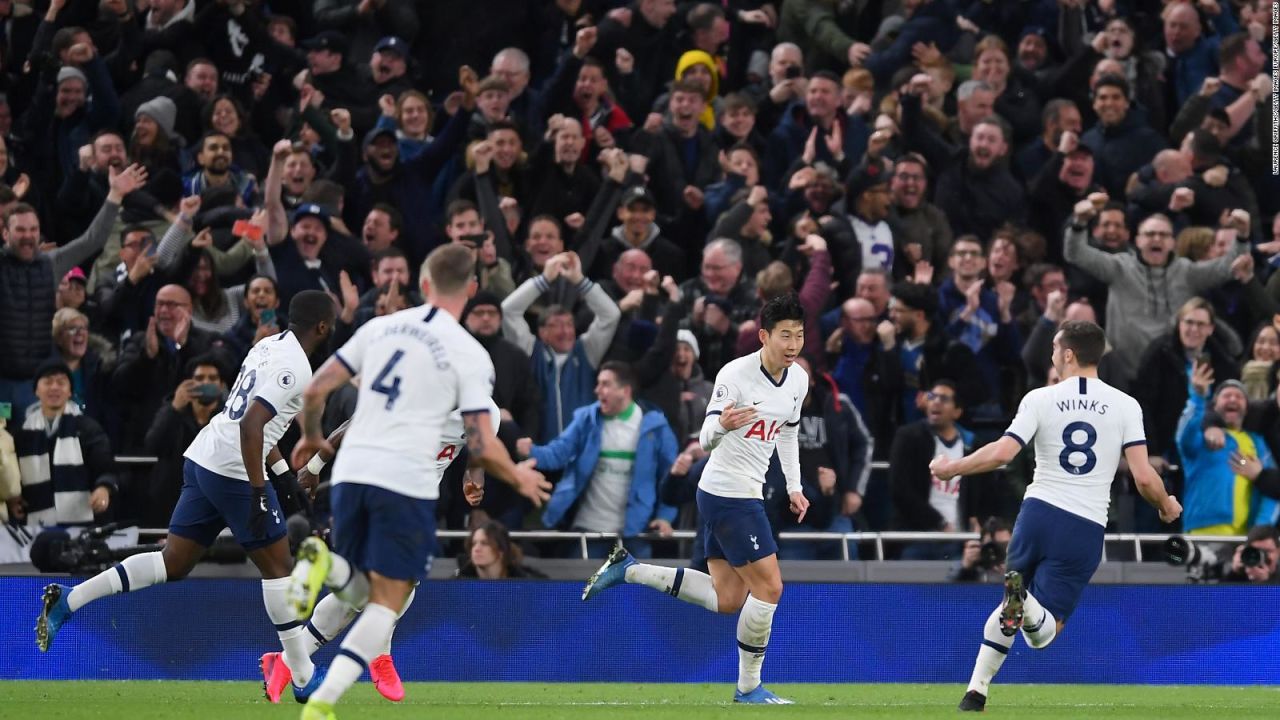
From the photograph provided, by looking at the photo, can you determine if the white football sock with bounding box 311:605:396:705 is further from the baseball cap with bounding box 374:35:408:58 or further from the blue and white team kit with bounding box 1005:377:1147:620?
the baseball cap with bounding box 374:35:408:58

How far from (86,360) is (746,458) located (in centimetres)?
622

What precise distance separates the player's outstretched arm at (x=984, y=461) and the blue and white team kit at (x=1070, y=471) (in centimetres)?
20

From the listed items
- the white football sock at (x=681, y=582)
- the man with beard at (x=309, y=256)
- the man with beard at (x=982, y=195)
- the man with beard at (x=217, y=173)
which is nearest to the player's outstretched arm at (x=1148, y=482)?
the white football sock at (x=681, y=582)

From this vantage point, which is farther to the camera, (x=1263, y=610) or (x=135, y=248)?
(x=135, y=248)

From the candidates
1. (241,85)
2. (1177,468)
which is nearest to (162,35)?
(241,85)

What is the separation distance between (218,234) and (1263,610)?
8.80m

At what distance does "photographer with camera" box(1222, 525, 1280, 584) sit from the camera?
13.6 metres

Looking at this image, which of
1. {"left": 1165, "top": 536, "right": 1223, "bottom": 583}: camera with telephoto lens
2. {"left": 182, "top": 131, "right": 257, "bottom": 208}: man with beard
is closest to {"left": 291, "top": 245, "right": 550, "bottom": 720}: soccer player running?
{"left": 1165, "top": 536, "right": 1223, "bottom": 583}: camera with telephoto lens

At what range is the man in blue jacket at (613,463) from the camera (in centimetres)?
1402

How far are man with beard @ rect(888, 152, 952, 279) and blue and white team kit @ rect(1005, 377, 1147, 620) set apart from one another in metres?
5.92

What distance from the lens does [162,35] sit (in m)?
17.7

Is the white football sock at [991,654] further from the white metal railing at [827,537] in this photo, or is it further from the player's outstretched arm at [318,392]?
the player's outstretched arm at [318,392]

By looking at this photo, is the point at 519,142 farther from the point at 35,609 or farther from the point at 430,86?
the point at 35,609

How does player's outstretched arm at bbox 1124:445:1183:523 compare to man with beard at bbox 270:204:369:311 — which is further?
man with beard at bbox 270:204:369:311
